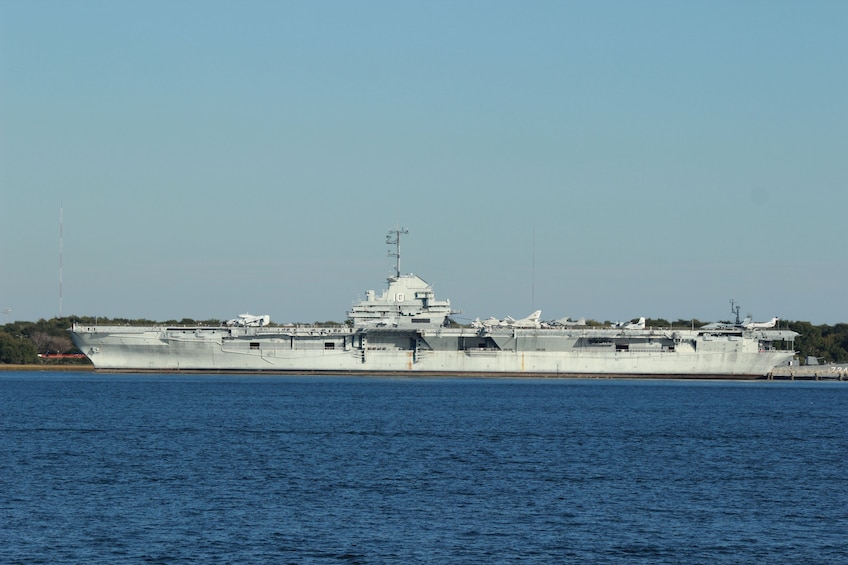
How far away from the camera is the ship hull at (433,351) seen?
76.7 m

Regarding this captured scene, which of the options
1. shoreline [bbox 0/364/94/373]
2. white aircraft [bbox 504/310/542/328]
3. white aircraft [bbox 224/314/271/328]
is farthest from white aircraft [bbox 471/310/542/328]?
shoreline [bbox 0/364/94/373]

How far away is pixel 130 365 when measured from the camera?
78188 millimetres

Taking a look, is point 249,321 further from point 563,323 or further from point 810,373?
point 810,373

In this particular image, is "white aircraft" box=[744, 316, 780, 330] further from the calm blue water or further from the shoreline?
the shoreline

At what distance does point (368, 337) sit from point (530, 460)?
149ft

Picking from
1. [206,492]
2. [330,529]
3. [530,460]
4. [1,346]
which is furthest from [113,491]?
[1,346]

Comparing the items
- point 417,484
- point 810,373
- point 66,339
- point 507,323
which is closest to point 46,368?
point 66,339

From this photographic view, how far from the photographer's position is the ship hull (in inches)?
3019

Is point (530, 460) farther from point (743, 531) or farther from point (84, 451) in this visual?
point (84, 451)

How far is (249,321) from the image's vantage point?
7906 cm

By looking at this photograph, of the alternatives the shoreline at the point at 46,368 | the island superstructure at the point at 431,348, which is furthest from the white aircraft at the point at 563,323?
the shoreline at the point at 46,368

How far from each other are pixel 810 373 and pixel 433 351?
3154 cm

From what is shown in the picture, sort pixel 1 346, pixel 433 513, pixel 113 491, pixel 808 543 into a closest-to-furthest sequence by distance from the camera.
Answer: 1. pixel 808 543
2. pixel 433 513
3. pixel 113 491
4. pixel 1 346

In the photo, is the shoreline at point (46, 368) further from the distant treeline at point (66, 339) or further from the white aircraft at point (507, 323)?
the white aircraft at point (507, 323)
